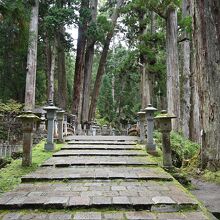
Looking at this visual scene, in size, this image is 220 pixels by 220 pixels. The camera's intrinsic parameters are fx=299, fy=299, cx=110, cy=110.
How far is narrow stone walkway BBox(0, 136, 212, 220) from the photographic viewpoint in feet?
11.6

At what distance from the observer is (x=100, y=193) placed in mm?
4293

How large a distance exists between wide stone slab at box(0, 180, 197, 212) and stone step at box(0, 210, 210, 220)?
147 millimetres

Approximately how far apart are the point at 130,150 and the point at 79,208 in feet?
16.3

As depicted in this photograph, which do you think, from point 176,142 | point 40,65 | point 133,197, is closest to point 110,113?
point 40,65

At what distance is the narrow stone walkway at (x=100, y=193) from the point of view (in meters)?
3.54

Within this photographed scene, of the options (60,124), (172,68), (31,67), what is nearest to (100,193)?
(60,124)

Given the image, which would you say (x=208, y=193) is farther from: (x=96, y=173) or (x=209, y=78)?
(x=209, y=78)

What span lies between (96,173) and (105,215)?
2.17m

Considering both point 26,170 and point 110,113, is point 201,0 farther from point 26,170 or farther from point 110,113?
point 110,113

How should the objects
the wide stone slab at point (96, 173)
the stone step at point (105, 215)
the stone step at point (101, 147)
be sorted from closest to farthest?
the stone step at point (105, 215), the wide stone slab at point (96, 173), the stone step at point (101, 147)

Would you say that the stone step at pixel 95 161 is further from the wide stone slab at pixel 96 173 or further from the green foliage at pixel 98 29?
Result: the green foliage at pixel 98 29

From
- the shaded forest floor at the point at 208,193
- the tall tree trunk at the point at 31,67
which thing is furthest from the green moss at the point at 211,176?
the tall tree trunk at the point at 31,67

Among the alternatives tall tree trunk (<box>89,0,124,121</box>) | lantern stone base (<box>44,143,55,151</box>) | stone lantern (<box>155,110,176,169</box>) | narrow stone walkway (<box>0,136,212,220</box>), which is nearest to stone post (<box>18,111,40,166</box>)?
narrow stone walkway (<box>0,136,212,220</box>)

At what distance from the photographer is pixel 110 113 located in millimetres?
30234
